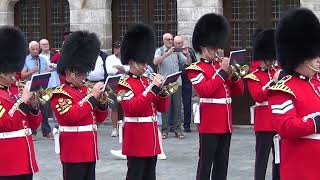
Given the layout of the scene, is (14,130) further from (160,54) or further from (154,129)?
(160,54)

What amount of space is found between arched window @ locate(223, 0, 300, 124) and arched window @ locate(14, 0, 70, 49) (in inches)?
135

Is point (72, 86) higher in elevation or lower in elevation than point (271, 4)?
lower

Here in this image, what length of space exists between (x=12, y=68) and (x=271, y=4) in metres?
7.54

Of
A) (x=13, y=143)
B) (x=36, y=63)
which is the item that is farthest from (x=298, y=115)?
(x=36, y=63)

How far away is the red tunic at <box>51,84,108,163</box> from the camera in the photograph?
22.9 feet

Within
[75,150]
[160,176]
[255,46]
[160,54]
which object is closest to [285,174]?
[75,150]

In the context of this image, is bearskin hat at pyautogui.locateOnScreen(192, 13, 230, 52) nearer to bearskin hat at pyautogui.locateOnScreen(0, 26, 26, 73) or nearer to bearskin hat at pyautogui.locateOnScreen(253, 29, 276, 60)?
bearskin hat at pyautogui.locateOnScreen(253, 29, 276, 60)

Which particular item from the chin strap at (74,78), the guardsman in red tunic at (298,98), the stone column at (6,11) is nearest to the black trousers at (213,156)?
the chin strap at (74,78)

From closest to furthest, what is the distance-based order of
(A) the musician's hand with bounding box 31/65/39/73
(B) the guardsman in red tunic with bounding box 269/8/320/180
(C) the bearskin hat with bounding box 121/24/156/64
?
1. (B) the guardsman in red tunic with bounding box 269/8/320/180
2. (C) the bearskin hat with bounding box 121/24/156/64
3. (A) the musician's hand with bounding box 31/65/39/73

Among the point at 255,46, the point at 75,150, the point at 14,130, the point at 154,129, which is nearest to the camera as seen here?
the point at 14,130

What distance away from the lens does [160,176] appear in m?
9.63

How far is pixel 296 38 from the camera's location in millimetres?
5840

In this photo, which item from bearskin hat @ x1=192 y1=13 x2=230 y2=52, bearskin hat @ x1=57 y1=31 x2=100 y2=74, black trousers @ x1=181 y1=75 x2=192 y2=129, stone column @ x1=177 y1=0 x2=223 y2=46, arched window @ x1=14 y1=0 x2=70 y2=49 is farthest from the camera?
arched window @ x1=14 y1=0 x2=70 y2=49

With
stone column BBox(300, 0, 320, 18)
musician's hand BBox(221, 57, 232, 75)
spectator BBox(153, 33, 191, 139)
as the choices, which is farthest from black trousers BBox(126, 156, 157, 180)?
stone column BBox(300, 0, 320, 18)
